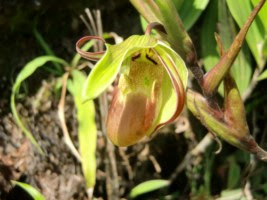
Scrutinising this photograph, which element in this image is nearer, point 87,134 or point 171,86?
point 171,86

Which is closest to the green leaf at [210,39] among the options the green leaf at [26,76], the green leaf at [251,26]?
the green leaf at [251,26]

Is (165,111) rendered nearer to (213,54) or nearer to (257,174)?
(213,54)

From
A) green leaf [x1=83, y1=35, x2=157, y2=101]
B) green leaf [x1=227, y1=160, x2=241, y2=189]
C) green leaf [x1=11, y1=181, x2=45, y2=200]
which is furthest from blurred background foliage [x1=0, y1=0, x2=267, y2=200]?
green leaf [x1=83, y1=35, x2=157, y2=101]

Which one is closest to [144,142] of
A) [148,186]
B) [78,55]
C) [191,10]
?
[148,186]

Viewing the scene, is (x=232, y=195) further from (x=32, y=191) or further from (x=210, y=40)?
(x=32, y=191)

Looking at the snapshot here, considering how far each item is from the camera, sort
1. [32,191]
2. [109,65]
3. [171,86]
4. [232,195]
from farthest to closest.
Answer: [232,195] → [32,191] → [171,86] → [109,65]

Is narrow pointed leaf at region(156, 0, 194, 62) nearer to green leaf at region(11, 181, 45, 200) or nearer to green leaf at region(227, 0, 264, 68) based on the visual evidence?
green leaf at region(227, 0, 264, 68)

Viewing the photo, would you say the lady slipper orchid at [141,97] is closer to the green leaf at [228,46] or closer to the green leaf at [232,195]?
the green leaf at [228,46]

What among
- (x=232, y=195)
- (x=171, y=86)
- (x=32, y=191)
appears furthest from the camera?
(x=232, y=195)
